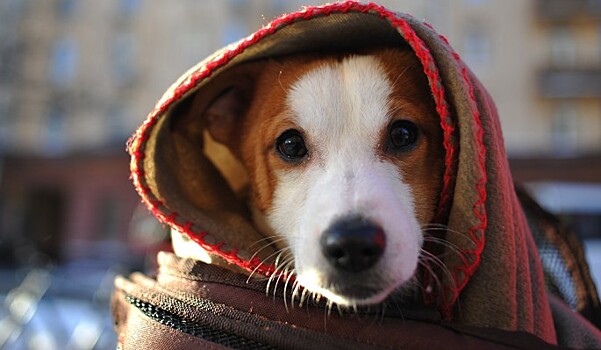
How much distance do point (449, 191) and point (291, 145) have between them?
1.60 feet

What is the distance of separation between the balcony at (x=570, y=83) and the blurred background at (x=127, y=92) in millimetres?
29

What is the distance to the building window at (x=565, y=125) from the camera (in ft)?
51.4

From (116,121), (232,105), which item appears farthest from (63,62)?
(232,105)

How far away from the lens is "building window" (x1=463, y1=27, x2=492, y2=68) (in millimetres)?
16250

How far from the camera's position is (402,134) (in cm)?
171

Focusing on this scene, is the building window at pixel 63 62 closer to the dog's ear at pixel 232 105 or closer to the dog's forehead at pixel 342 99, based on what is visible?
the dog's ear at pixel 232 105

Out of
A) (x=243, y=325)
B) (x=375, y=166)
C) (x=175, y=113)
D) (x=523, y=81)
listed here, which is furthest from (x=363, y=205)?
(x=523, y=81)

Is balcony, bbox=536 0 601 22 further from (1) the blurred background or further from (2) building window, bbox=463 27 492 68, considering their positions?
(2) building window, bbox=463 27 492 68

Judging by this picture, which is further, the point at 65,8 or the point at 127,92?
the point at 65,8

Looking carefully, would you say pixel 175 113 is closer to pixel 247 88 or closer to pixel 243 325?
pixel 247 88

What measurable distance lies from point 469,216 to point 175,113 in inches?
36.2

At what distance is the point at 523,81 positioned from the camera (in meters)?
15.9

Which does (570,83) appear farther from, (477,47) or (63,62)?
(63,62)

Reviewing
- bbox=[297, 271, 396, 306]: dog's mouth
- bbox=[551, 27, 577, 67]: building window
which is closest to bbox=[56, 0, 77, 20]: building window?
bbox=[551, 27, 577, 67]: building window
